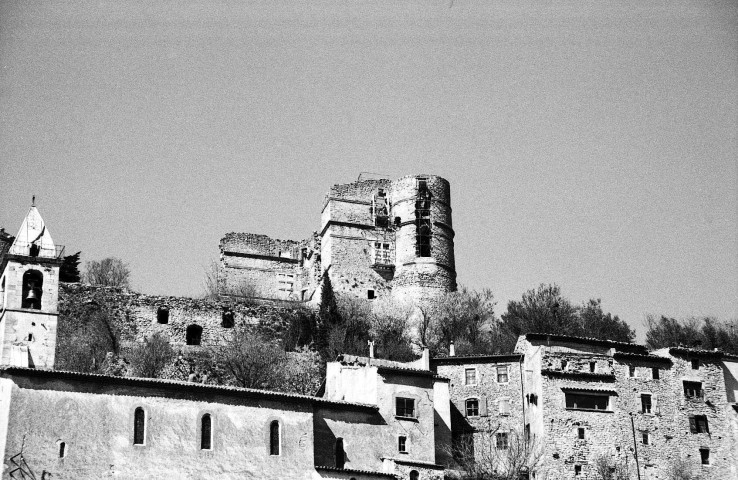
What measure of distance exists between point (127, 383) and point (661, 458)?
26150 millimetres

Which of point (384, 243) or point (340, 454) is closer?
point (340, 454)

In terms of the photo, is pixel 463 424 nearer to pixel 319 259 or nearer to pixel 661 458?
pixel 661 458

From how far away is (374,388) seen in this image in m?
53.1

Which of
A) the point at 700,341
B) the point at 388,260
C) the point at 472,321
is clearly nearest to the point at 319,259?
the point at 388,260

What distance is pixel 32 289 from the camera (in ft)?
157

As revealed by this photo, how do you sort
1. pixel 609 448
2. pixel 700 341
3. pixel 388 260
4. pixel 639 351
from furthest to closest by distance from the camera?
1. pixel 388 260
2. pixel 700 341
3. pixel 639 351
4. pixel 609 448

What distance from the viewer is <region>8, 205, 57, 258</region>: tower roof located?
4872 centimetres

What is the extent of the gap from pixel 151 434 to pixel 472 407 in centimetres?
1883

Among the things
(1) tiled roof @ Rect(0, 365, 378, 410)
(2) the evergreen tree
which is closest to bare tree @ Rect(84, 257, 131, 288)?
(2) the evergreen tree

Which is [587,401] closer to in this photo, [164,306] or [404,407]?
[404,407]

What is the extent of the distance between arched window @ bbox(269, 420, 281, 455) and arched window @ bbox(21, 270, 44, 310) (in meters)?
10.2

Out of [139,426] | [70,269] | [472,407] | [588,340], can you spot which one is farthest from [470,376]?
[70,269]

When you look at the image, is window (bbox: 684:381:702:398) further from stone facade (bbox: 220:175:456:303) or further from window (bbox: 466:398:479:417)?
stone facade (bbox: 220:175:456:303)

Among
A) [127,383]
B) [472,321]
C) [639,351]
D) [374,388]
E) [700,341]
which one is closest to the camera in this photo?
[127,383]
